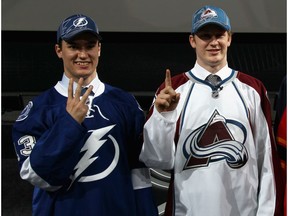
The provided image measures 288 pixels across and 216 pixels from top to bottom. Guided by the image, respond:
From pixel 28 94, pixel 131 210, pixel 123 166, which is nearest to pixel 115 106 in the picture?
pixel 123 166

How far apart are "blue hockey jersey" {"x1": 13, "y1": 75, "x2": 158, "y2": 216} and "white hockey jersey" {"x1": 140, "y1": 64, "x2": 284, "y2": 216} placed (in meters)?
0.07

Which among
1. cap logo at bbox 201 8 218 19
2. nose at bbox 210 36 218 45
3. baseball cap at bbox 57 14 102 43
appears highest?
cap logo at bbox 201 8 218 19

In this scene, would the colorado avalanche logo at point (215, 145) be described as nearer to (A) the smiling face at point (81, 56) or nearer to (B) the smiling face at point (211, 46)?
(B) the smiling face at point (211, 46)

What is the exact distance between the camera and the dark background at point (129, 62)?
3230 millimetres

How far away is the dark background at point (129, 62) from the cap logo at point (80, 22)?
69.0 inches

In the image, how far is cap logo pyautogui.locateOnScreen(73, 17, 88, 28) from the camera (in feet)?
4.70

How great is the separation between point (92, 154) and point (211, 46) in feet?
1.35

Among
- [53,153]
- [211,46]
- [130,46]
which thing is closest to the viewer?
[53,153]

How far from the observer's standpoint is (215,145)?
1.37 meters

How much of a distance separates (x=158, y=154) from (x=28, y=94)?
6.75ft

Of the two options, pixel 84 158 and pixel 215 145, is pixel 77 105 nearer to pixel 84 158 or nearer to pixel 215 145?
pixel 84 158

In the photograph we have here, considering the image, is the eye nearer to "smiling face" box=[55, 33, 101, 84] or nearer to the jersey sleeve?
"smiling face" box=[55, 33, 101, 84]

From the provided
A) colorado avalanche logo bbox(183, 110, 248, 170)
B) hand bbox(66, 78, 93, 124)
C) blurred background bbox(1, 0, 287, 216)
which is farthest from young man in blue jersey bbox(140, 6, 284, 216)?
blurred background bbox(1, 0, 287, 216)

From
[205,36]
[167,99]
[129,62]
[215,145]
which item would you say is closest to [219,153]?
[215,145]
